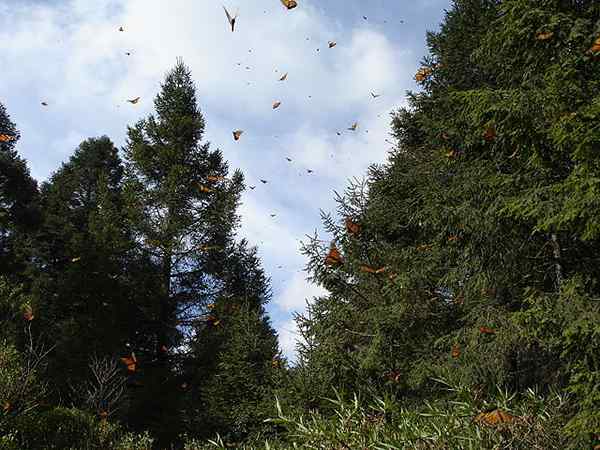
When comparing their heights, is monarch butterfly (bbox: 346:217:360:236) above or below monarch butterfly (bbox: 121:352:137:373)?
above

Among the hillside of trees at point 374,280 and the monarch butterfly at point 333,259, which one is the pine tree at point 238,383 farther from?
the monarch butterfly at point 333,259

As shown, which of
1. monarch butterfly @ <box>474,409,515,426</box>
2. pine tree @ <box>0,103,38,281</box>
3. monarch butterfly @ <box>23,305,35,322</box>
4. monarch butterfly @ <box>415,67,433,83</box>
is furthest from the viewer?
pine tree @ <box>0,103,38,281</box>

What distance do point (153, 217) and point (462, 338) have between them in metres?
14.5

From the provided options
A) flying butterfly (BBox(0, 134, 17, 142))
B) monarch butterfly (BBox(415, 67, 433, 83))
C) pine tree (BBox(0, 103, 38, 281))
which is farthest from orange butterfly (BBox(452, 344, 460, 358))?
flying butterfly (BBox(0, 134, 17, 142))

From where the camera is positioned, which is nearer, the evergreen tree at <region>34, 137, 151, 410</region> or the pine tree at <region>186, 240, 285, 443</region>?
the pine tree at <region>186, 240, 285, 443</region>

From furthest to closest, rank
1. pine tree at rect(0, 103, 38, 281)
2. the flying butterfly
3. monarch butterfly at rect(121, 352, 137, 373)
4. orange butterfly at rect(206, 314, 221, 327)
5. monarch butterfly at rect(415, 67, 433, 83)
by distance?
the flying butterfly
orange butterfly at rect(206, 314, 221, 327)
pine tree at rect(0, 103, 38, 281)
monarch butterfly at rect(121, 352, 137, 373)
monarch butterfly at rect(415, 67, 433, 83)

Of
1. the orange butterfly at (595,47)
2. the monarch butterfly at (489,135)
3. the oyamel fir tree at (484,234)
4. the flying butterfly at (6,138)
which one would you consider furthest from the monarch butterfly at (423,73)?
the flying butterfly at (6,138)

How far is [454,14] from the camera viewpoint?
11953mm

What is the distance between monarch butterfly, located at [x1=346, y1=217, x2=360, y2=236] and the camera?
478 inches

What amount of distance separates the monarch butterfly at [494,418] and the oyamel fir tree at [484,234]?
52cm

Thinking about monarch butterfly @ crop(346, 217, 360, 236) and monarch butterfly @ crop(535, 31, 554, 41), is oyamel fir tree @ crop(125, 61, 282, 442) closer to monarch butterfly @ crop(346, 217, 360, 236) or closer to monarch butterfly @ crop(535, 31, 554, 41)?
monarch butterfly @ crop(346, 217, 360, 236)

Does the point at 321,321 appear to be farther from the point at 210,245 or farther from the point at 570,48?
the point at 210,245

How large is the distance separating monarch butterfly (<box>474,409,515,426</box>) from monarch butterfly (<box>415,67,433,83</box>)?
924cm

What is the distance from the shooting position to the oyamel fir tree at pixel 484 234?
5.60 meters
